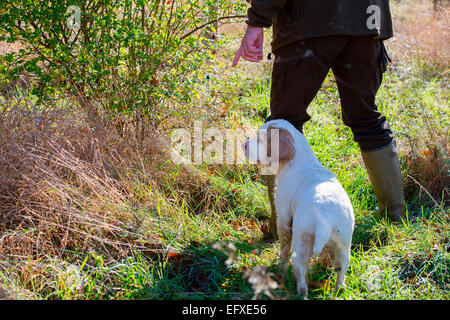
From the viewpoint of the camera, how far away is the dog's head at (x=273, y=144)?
2473mm

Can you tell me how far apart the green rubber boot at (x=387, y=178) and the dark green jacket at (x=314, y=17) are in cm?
80

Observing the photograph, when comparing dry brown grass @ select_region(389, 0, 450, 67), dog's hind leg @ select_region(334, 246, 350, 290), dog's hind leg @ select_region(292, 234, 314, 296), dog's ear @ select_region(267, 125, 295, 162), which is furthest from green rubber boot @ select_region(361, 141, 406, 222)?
dry brown grass @ select_region(389, 0, 450, 67)

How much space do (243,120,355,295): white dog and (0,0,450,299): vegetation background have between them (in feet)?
0.73

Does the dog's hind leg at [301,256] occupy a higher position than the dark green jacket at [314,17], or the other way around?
the dark green jacket at [314,17]

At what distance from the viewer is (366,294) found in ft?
7.90

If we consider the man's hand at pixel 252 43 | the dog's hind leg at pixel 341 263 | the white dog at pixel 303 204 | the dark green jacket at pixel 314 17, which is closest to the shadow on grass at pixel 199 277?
the white dog at pixel 303 204

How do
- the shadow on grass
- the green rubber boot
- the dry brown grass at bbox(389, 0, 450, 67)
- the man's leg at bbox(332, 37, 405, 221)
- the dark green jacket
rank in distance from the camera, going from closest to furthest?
the shadow on grass, the dark green jacket, the man's leg at bbox(332, 37, 405, 221), the green rubber boot, the dry brown grass at bbox(389, 0, 450, 67)

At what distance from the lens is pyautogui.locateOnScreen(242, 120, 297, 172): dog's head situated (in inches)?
97.3

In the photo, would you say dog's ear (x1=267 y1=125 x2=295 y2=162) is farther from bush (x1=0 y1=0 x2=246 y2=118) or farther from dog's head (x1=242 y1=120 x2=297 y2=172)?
bush (x1=0 y1=0 x2=246 y2=118)

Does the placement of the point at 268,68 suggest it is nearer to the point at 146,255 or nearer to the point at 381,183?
the point at 381,183

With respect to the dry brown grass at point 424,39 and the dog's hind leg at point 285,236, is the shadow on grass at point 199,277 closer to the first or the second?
the dog's hind leg at point 285,236

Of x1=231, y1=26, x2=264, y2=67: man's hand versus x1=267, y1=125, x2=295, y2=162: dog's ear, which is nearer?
x1=267, y1=125, x2=295, y2=162: dog's ear

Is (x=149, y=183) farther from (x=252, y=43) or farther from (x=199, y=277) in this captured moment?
(x=252, y=43)

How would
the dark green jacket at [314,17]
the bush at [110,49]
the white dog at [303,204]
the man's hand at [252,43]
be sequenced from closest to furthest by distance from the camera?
the white dog at [303,204] < the dark green jacket at [314,17] < the man's hand at [252,43] < the bush at [110,49]
